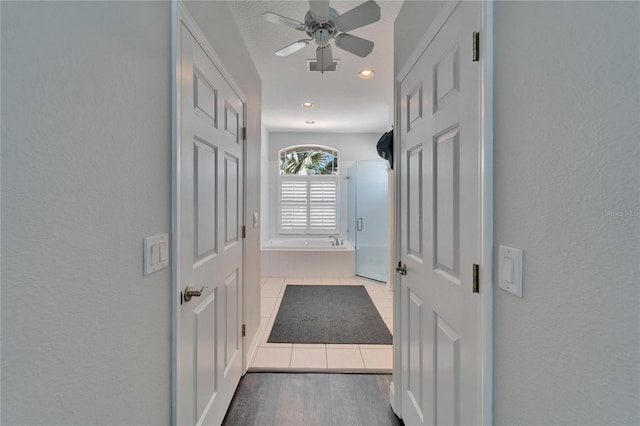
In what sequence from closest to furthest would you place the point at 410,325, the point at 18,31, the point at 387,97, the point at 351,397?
the point at 18,31 < the point at 410,325 < the point at 351,397 < the point at 387,97

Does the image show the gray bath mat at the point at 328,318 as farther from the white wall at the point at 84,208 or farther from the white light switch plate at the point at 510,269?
the white light switch plate at the point at 510,269

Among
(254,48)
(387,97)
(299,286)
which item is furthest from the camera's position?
(299,286)

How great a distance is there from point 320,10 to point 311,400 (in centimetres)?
230

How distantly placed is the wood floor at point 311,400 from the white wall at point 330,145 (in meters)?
3.66

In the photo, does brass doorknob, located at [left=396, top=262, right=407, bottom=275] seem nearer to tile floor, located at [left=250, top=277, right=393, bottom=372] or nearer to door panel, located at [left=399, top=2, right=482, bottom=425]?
door panel, located at [left=399, top=2, right=482, bottom=425]

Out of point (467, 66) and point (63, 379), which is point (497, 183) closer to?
point (467, 66)

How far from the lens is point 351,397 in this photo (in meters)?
1.85

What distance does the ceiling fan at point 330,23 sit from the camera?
1562 mm

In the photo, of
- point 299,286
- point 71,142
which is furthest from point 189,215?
point 299,286

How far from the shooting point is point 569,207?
597mm

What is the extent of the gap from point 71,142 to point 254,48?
85.9 inches

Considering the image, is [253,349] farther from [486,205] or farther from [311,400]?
[486,205]

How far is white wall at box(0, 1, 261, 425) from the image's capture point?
52 centimetres

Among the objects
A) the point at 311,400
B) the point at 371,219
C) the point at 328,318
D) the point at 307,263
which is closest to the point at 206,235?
the point at 311,400
